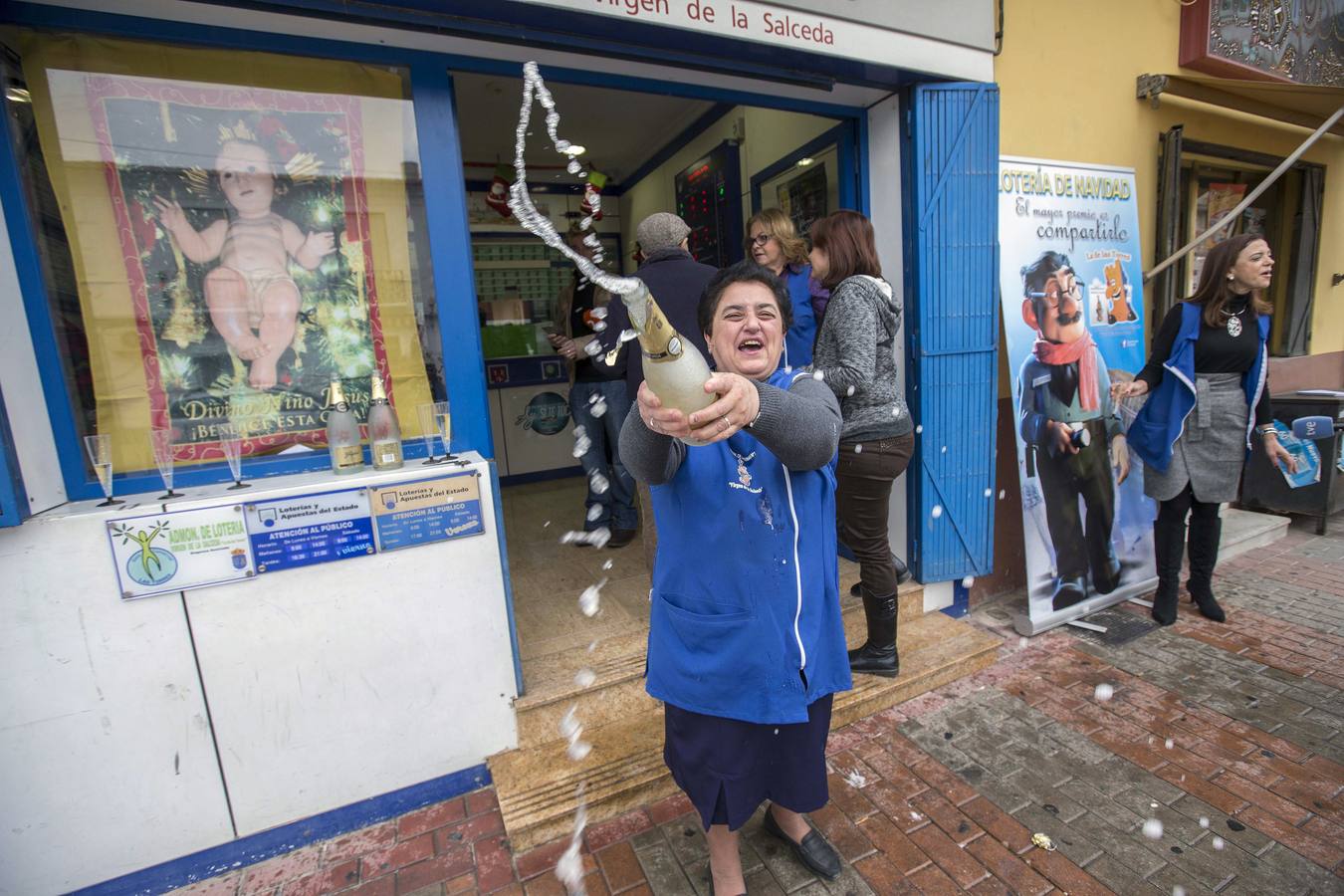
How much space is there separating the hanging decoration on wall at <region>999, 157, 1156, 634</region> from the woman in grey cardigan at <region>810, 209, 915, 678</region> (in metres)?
1.34

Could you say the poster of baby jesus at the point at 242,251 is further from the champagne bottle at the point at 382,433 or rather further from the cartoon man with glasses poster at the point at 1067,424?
the cartoon man with glasses poster at the point at 1067,424

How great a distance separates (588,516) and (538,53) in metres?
3.09

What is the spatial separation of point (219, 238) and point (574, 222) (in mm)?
5033

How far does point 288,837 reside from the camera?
2484 millimetres

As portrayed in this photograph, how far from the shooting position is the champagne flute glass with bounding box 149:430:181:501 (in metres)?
2.34

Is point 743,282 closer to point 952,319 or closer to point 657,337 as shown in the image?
point 657,337

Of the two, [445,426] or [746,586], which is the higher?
[445,426]

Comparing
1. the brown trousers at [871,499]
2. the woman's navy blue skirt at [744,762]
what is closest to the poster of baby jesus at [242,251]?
the woman's navy blue skirt at [744,762]

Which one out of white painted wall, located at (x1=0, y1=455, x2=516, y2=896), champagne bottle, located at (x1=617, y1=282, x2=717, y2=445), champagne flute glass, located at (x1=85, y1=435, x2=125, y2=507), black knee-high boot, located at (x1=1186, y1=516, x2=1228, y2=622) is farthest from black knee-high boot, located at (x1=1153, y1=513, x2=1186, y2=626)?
champagne flute glass, located at (x1=85, y1=435, x2=125, y2=507)

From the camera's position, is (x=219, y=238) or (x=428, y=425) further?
(x=428, y=425)

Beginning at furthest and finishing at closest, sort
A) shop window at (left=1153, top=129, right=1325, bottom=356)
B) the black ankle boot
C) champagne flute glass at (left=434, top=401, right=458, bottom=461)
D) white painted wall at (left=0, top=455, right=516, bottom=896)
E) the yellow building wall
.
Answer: shop window at (left=1153, top=129, right=1325, bottom=356), the yellow building wall, the black ankle boot, champagne flute glass at (left=434, top=401, right=458, bottom=461), white painted wall at (left=0, top=455, right=516, bottom=896)

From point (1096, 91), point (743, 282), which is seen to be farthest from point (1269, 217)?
point (743, 282)

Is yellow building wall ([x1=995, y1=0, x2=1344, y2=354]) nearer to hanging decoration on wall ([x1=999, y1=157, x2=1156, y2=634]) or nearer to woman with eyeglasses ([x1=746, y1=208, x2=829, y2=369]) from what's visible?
hanging decoration on wall ([x1=999, y1=157, x2=1156, y2=634])

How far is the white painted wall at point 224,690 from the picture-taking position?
214 centimetres
